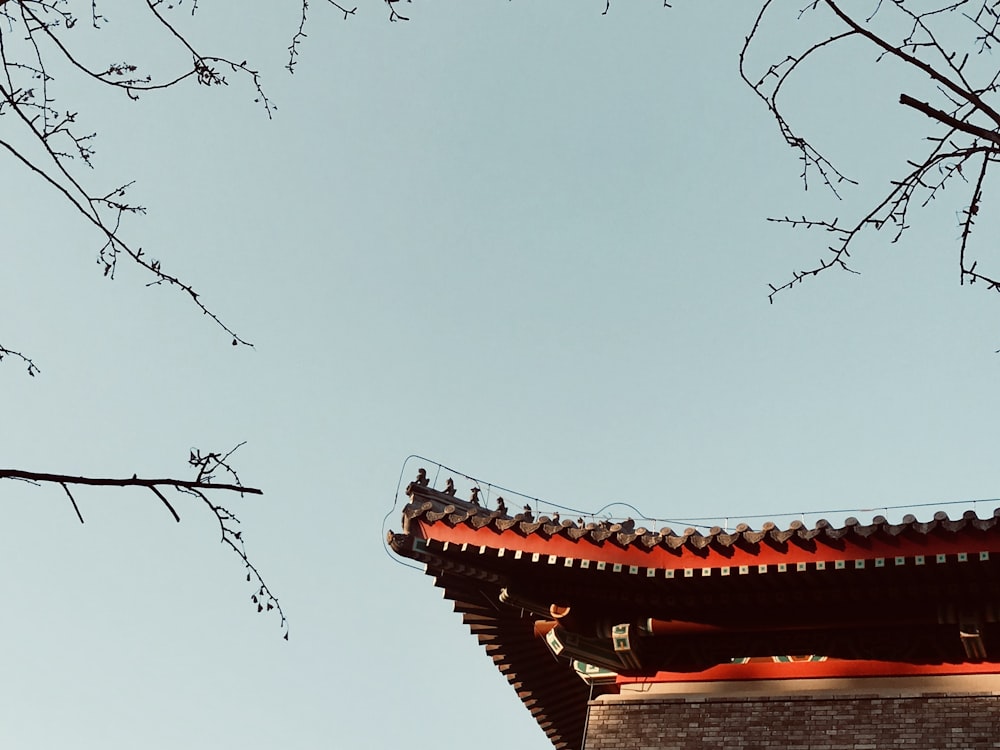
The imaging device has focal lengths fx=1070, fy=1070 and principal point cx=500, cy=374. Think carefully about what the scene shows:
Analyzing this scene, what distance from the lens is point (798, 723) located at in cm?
648

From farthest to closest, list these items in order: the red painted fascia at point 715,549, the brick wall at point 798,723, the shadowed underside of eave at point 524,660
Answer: the shadowed underside of eave at point 524,660
the brick wall at point 798,723
the red painted fascia at point 715,549

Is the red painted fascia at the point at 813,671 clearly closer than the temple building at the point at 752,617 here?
No

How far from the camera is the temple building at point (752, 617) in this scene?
618 cm

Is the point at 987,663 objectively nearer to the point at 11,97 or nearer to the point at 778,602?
the point at 778,602

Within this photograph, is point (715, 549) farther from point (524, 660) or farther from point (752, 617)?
point (524, 660)

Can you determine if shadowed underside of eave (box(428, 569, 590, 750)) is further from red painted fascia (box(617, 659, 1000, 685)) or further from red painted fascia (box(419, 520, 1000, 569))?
red painted fascia (box(617, 659, 1000, 685))

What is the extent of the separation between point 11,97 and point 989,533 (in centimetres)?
528

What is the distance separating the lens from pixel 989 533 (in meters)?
5.87

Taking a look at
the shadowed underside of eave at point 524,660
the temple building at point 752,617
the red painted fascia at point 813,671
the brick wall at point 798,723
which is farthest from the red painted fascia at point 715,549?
the brick wall at point 798,723

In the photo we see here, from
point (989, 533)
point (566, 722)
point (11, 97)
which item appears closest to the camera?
point (11, 97)

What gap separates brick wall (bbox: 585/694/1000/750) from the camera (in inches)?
243

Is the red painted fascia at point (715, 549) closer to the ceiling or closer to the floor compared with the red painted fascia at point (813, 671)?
closer to the ceiling

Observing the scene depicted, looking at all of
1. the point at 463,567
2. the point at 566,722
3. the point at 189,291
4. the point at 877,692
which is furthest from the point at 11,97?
the point at 566,722

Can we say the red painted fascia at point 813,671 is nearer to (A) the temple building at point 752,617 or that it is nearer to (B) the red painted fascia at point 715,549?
(A) the temple building at point 752,617
